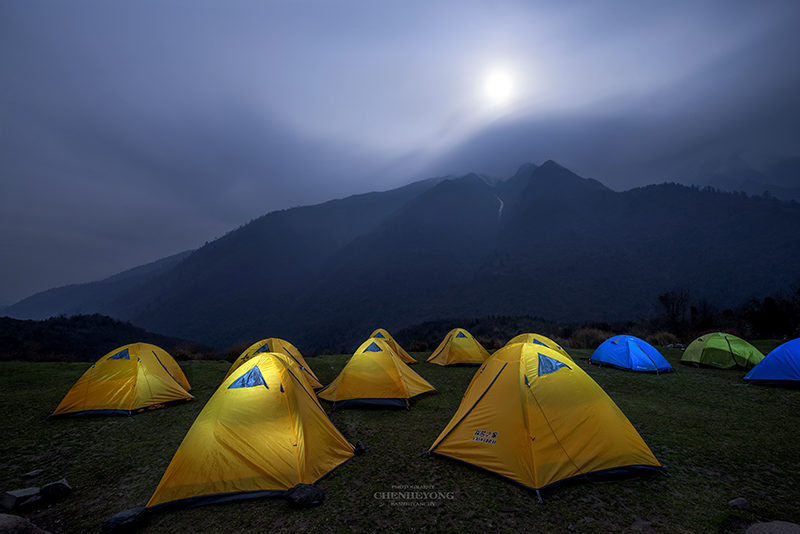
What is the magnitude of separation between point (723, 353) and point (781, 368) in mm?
2829

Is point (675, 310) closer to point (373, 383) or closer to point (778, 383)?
point (778, 383)

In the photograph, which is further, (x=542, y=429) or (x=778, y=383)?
(x=778, y=383)

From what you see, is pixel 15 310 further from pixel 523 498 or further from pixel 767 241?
pixel 767 241

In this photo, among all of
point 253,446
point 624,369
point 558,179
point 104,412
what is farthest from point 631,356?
point 558,179

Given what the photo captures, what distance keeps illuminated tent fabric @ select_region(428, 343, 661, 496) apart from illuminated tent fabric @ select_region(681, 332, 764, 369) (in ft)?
33.9

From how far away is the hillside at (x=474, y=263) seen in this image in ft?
192

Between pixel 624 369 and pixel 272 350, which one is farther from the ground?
pixel 272 350

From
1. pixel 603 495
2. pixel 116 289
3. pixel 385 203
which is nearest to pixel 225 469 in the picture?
pixel 603 495

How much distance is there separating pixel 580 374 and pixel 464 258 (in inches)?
3763

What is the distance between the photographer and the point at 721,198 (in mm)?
75062

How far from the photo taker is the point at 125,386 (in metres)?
8.00

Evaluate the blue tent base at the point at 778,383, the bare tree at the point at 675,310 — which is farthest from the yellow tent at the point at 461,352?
the bare tree at the point at 675,310

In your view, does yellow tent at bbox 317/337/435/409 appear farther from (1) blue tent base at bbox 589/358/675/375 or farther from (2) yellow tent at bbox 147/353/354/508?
(1) blue tent base at bbox 589/358/675/375

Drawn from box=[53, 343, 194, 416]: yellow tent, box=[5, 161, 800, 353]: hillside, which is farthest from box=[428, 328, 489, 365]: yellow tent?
box=[5, 161, 800, 353]: hillside
